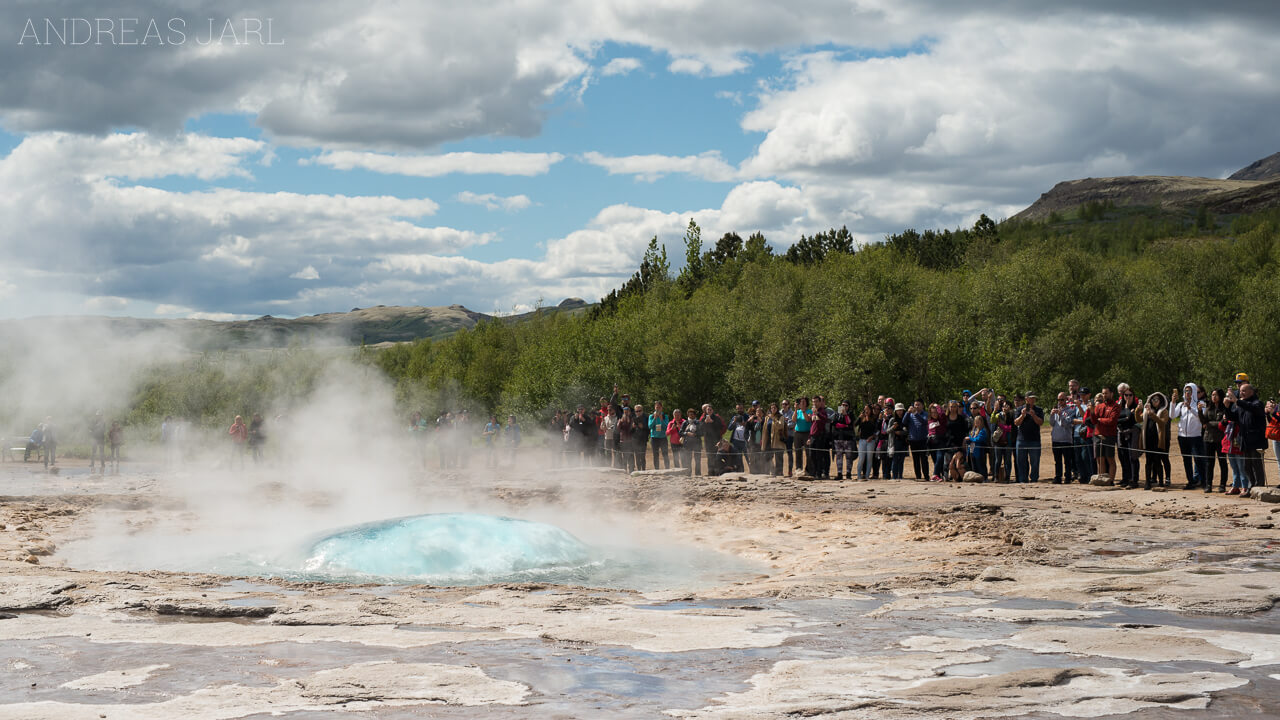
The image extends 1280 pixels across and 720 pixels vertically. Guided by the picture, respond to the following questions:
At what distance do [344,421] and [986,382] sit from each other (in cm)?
2417

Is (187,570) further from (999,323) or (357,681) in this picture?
(999,323)

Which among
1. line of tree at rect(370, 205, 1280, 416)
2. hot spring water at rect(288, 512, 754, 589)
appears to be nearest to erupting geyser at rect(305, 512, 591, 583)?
hot spring water at rect(288, 512, 754, 589)

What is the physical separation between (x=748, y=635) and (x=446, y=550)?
593cm

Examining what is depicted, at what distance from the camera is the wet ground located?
5969mm

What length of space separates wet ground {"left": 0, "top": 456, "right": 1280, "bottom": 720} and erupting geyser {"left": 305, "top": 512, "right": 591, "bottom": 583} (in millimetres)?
1105

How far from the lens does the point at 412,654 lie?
7.26m

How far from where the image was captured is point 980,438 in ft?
66.3

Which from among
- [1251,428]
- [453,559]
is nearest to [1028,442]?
[1251,428]

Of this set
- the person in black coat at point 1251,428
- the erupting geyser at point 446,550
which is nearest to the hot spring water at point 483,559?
the erupting geyser at point 446,550

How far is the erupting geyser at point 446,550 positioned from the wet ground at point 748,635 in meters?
1.11

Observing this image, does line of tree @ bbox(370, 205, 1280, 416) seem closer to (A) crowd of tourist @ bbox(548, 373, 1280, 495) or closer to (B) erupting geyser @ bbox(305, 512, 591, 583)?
(A) crowd of tourist @ bbox(548, 373, 1280, 495)

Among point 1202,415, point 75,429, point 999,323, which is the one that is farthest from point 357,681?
point 999,323

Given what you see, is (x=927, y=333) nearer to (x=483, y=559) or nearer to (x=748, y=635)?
(x=483, y=559)

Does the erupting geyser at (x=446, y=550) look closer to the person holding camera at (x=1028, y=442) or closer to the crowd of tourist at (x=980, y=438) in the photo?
the crowd of tourist at (x=980, y=438)
